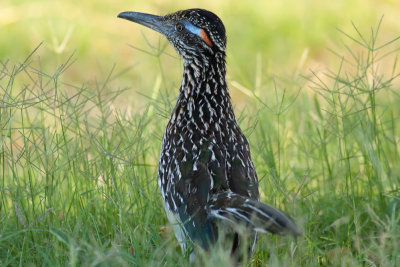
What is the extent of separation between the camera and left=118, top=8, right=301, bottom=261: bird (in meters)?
4.08

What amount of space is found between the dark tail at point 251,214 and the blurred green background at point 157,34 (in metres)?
5.02

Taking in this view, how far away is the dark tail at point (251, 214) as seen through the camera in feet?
12.0

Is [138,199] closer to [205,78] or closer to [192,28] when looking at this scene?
[205,78]

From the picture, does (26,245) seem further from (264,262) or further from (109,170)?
(264,262)

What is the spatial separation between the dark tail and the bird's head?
3.75ft

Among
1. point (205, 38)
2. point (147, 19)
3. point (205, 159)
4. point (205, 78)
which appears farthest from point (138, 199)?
point (147, 19)

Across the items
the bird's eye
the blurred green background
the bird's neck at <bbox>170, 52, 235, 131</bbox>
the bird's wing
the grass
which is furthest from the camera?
the blurred green background

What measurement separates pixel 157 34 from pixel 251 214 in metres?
6.27

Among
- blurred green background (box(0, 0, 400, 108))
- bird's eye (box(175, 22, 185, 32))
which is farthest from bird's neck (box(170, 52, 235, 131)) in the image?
blurred green background (box(0, 0, 400, 108))

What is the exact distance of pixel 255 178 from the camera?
4.73 meters

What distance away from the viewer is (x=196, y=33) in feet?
16.3

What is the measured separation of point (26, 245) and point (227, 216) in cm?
137

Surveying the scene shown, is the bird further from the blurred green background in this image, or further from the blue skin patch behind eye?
the blurred green background

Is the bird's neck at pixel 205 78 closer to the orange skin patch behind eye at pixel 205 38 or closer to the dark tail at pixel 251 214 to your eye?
the orange skin patch behind eye at pixel 205 38
